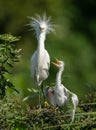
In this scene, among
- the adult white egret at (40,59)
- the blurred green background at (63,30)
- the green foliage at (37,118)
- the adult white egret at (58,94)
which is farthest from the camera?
the blurred green background at (63,30)

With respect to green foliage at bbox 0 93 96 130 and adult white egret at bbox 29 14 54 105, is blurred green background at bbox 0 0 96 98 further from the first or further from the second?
green foliage at bbox 0 93 96 130

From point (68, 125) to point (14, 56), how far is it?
1.83ft

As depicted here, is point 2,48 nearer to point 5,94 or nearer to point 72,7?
point 5,94

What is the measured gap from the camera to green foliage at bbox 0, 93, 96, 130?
15.1 ft

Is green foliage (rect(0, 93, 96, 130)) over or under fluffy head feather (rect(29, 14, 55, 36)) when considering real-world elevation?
under

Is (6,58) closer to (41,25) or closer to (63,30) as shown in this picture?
(41,25)

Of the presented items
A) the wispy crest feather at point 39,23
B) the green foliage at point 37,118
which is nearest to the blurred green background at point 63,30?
the wispy crest feather at point 39,23

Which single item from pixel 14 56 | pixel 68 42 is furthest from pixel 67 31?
pixel 14 56

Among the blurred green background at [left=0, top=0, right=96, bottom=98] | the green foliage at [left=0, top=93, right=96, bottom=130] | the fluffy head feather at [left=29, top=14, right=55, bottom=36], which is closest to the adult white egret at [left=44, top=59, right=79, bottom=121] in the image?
the green foliage at [left=0, top=93, right=96, bottom=130]

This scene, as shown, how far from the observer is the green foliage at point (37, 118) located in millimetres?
4602

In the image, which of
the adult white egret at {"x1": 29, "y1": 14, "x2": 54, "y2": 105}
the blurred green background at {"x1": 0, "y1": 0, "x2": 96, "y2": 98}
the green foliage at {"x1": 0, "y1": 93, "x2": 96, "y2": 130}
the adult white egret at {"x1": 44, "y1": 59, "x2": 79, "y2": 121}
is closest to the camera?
the green foliage at {"x1": 0, "y1": 93, "x2": 96, "y2": 130}

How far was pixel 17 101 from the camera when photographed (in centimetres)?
467

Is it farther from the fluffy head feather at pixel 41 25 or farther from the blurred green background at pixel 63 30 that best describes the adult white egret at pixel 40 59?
the blurred green background at pixel 63 30

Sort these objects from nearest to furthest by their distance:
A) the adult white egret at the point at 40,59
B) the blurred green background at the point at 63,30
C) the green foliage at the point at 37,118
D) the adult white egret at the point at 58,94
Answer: the green foliage at the point at 37,118 < the adult white egret at the point at 58,94 < the adult white egret at the point at 40,59 < the blurred green background at the point at 63,30
